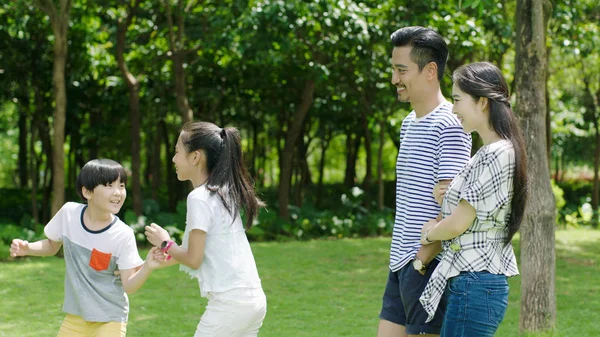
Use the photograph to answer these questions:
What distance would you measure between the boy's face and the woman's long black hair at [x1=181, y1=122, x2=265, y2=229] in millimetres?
573

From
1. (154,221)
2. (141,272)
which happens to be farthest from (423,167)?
(154,221)

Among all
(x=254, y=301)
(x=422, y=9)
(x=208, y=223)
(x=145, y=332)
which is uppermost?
(x=422, y=9)

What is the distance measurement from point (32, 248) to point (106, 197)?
463 mm

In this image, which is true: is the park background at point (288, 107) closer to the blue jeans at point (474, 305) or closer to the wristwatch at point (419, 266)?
the wristwatch at point (419, 266)

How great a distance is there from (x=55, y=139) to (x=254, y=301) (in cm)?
779

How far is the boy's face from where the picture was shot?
12.1 ft

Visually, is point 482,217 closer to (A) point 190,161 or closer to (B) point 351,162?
(A) point 190,161

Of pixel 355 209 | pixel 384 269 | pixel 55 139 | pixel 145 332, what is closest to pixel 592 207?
pixel 355 209

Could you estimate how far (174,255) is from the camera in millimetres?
3195

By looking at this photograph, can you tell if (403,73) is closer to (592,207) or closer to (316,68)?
(316,68)

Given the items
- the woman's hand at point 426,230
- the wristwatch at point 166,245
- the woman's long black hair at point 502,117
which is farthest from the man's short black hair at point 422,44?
the wristwatch at point 166,245

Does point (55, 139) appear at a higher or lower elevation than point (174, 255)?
higher

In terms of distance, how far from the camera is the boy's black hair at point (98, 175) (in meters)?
3.71

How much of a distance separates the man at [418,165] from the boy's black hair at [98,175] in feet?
4.57
